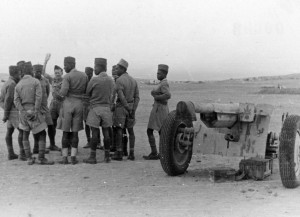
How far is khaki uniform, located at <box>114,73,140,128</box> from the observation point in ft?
30.9

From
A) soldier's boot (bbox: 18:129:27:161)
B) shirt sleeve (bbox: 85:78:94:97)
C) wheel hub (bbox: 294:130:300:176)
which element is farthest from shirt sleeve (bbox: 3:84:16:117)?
wheel hub (bbox: 294:130:300:176)

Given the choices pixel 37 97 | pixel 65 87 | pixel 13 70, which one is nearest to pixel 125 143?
pixel 65 87

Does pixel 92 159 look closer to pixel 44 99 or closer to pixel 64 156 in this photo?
pixel 64 156

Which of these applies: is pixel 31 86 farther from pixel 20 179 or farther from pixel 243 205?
pixel 243 205

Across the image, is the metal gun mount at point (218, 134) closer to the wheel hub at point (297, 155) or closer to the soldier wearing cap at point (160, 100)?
the wheel hub at point (297, 155)

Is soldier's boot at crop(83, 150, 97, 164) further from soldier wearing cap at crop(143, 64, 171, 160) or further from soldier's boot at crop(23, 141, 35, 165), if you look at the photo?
soldier wearing cap at crop(143, 64, 171, 160)

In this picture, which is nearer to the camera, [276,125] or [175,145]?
[175,145]

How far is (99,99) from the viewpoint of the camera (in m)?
8.95

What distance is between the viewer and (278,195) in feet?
21.1

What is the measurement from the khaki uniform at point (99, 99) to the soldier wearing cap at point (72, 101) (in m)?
0.17

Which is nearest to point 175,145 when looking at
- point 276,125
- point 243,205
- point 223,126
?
point 223,126

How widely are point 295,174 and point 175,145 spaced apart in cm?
199

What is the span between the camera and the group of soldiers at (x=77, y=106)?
8.77 meters

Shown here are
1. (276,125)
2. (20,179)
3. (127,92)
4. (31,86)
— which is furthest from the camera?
(276,125)
